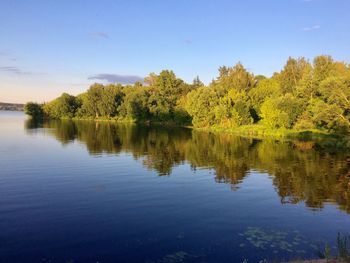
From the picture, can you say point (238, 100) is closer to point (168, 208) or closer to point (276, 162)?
point (276, 162)

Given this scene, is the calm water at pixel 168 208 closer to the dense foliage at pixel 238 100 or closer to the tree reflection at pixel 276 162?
the tree reflection at pixel 276 162

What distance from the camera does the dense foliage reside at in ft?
253

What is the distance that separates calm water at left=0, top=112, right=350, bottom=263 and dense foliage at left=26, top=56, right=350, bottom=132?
2963 cm

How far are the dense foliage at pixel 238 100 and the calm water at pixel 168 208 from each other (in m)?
29.6

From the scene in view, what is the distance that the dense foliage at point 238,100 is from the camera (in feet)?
253

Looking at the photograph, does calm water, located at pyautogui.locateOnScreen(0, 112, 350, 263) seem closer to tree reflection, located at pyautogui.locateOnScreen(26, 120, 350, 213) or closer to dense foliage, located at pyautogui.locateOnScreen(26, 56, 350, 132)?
tree reflection, located at pyautogui.locateOnScreen(26, 120, 350, 213)

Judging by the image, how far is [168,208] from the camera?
27.3 m

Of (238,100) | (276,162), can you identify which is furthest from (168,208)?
(238,100)

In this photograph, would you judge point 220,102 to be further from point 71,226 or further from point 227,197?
point 71,226

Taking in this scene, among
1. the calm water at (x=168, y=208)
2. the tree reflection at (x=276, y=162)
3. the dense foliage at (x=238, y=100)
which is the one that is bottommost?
the calm water at (x=168, y=208)

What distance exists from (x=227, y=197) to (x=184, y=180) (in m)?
8.09

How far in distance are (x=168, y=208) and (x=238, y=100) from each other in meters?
85.9

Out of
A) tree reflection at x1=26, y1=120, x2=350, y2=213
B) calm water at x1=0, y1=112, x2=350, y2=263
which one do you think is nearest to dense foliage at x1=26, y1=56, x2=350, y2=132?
tree reflection at x1=26, y1=120, x2=350, y2=213

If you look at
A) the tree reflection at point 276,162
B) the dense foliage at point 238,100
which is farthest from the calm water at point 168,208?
the dense foliage at point 238,100
